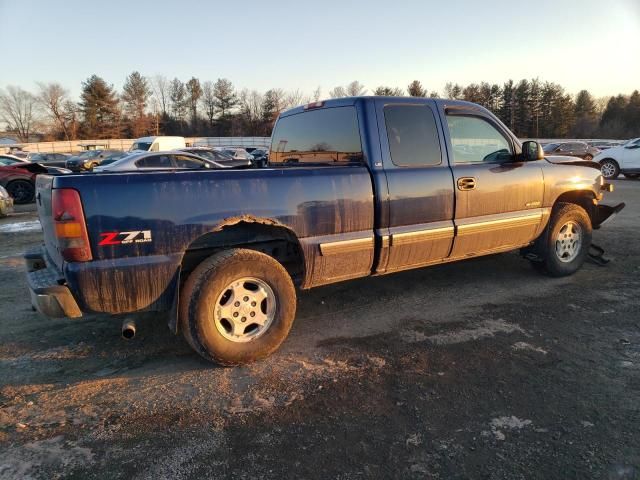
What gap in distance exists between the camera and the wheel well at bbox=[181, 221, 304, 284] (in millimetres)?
3428

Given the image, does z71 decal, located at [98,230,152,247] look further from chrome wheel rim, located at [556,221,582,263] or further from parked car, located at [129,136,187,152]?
parked car, located at [129,136,187,152]

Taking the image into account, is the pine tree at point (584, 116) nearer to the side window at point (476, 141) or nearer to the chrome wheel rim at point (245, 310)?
the side window at point (476, 141)

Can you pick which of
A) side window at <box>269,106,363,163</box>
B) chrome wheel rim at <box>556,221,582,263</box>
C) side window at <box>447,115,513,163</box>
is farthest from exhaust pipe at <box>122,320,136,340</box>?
chrome wheel rim at <box>556,221,582,263</box>

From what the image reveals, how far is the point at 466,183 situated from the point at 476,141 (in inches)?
23.1

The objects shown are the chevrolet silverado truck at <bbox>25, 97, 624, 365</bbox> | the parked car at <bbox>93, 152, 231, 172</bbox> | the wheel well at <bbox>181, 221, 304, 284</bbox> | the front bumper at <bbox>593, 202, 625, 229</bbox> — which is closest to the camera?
the chevrolet silverado truck at <bbox>25, 97, 624, 365</bbox>

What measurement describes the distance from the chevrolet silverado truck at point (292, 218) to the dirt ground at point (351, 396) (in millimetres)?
458

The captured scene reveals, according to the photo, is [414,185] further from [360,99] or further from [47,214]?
[47,214]

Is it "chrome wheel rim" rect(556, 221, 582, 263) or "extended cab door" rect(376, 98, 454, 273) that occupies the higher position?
"extended cab door" rect(376, 98, 454, 273)

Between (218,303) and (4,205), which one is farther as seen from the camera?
(4,205)

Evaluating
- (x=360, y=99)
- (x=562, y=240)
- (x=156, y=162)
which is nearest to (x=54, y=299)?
(x=360, y=99)

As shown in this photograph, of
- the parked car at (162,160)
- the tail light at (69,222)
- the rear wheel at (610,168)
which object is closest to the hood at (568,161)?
the tail light at (69,222)

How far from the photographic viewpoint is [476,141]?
455 cm

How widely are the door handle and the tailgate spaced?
3362 mm

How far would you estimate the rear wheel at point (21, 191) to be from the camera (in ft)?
46.4
